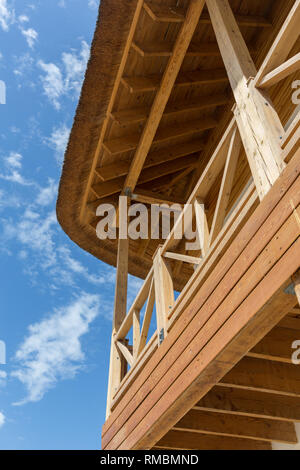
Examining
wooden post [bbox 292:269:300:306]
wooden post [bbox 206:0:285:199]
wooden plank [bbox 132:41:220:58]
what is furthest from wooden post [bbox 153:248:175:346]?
wooden plank [bbox 132:41:220:58]

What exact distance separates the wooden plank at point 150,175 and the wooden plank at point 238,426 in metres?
3.72

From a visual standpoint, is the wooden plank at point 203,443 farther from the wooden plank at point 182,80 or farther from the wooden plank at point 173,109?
the wooden plank at point 182,80

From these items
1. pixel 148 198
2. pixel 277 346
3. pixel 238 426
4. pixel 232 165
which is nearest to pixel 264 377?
pixel 277 346

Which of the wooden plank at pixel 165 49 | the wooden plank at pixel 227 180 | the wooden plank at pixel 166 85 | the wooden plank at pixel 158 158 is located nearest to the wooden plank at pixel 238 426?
the wooden plank at pixel 227 180

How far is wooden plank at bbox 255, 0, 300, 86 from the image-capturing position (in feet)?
8.93

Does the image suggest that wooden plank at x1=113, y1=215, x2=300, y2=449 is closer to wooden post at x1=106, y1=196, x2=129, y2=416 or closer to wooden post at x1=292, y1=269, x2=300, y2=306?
wooden post at x1=292, y1=269, x2=300, y2=306

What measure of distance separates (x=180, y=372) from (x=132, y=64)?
406 cm

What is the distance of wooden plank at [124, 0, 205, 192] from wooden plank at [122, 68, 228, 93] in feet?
0.52

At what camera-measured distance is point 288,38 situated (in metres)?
2.79

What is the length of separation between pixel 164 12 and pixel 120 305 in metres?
3.68

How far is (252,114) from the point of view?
3004 mm

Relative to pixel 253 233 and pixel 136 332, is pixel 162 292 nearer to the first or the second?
pixel 136 332
